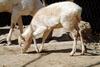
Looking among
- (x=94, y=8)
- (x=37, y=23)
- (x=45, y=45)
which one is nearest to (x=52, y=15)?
(x=37, y=23)

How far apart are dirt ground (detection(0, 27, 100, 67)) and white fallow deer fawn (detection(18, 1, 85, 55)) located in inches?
8.6

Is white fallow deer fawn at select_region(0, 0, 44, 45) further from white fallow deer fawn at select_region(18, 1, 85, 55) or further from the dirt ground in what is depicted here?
Result: white fallow deer fawn at select_region(18, 1, 85, 55)

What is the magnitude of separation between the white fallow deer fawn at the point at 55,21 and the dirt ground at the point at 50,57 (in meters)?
0.22

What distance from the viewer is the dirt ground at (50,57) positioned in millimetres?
9312

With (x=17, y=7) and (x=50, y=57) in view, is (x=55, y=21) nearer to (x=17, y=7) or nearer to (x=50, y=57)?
(x=50, y=57)

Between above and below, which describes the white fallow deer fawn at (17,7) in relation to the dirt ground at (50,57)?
above

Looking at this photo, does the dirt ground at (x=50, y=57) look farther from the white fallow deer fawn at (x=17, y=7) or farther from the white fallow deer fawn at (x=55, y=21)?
the white fallow deer fawn at (x=17, y=7)

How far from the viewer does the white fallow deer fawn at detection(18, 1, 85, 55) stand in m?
9.71

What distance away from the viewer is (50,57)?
9836 mm

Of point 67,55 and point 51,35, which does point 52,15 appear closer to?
point 67,55

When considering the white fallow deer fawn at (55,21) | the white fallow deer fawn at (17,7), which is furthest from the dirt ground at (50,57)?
the white fallow deer fawn at (17,7)

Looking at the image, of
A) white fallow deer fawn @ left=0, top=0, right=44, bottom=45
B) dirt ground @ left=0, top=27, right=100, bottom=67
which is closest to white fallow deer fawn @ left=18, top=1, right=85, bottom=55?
dirt ground @ left=0, top=27, right=100, bottom=67

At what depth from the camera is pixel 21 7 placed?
36.7ft

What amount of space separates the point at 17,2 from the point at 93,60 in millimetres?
2814
